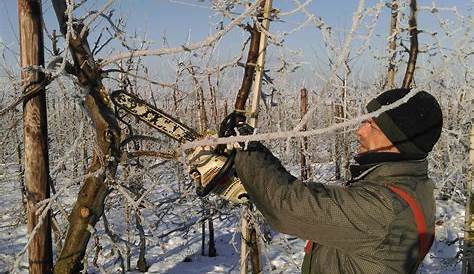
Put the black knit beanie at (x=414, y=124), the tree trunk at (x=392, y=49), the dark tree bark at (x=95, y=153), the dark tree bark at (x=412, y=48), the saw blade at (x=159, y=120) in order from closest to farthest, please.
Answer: the black knit beanie at (x=414, y=124) → the saw blade at (x=159, y=120) → the dark tree bark at (x=95, y=153) → the dark tree bark at (x=412, y=48) → the tree trunk at (x=392, y=49)

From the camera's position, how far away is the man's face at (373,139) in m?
1.67

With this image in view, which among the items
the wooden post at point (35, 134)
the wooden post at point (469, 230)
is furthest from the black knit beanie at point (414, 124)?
the wooden post at point (469, 230)

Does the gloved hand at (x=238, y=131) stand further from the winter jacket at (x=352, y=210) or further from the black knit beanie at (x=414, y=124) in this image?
the black knit beanie at (x=414, y=124)

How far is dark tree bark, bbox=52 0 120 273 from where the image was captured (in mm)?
2051

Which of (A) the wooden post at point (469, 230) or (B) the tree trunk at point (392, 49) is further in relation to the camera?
(A) the wooden post at point (469, 230)

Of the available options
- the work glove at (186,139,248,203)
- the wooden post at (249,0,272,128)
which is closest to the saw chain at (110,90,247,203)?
the work glove at (186,139,248,203)

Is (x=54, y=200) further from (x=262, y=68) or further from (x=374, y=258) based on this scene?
(x=374, y=258)

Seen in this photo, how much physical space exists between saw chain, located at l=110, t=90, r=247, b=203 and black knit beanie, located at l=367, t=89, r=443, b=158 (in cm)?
60

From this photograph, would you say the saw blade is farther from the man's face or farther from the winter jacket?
the man's face

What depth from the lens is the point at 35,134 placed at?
2090 millimetres

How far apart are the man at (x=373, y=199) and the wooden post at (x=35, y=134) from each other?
3.41ft

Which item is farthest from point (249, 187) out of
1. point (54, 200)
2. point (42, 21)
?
point (42, 21)

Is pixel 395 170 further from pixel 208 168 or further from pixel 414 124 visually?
pixel 208 168

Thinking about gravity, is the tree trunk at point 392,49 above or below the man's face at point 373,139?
above
